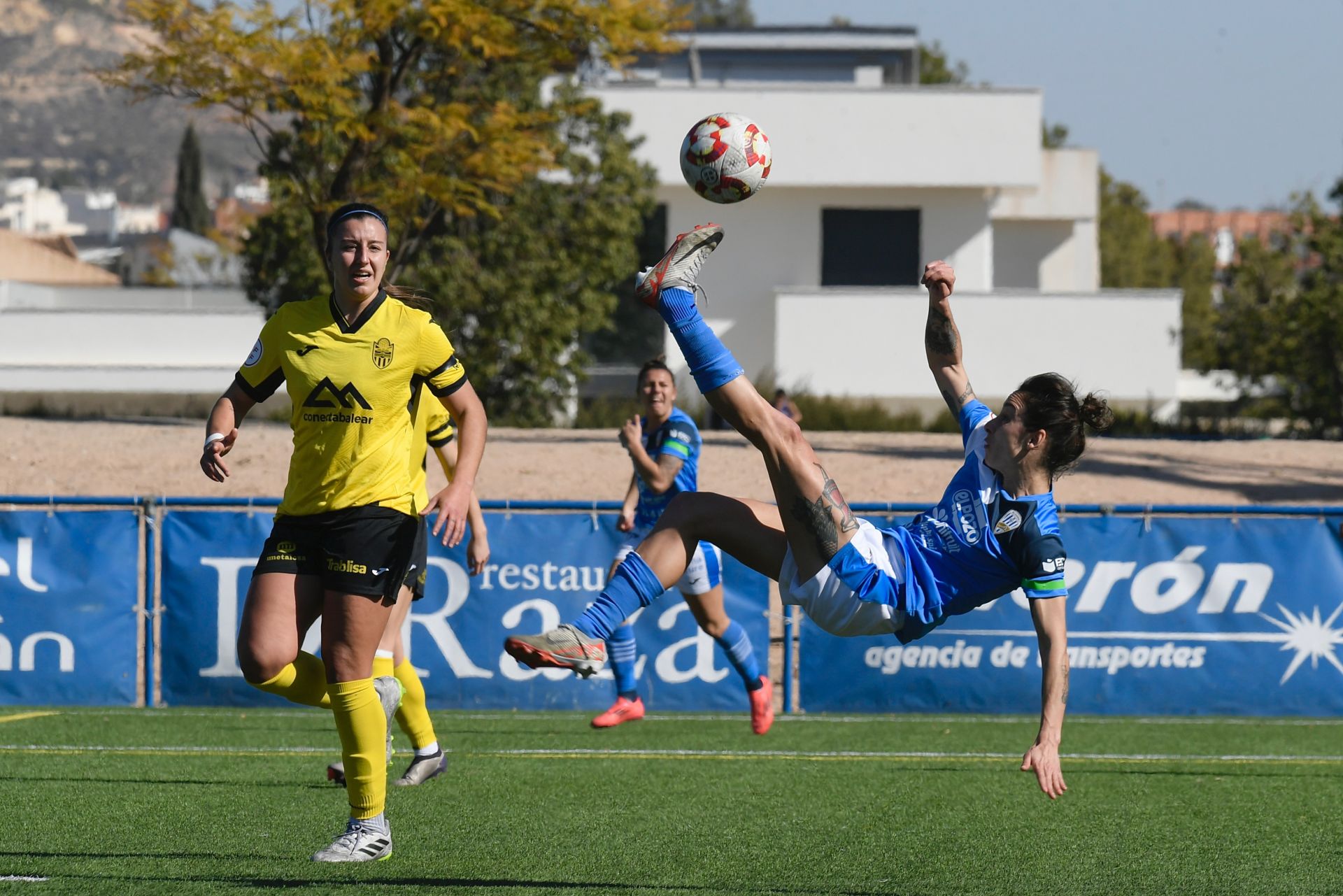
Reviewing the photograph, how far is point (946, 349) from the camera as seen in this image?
6.18m

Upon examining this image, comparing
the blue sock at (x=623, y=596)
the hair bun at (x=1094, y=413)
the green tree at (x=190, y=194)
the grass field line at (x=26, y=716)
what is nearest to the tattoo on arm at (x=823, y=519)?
the blue sock at (x=623, y=596)

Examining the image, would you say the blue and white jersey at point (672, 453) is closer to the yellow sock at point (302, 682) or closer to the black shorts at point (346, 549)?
the yellow sock at point (302, 682)

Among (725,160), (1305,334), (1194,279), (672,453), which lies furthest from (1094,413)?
(1194,279)

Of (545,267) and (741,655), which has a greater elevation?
(545,267)

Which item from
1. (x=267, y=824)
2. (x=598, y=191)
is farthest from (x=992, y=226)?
(x=267, y=824)

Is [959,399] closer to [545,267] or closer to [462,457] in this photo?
[462,457]

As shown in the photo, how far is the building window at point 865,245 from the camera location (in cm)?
3494

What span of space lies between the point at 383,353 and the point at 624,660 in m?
4.77

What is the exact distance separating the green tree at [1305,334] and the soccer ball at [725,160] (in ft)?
83.2

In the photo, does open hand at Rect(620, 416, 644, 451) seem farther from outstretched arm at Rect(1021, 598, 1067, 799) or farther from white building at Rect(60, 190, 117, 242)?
white building at Rect(60, 190, 117, 242)

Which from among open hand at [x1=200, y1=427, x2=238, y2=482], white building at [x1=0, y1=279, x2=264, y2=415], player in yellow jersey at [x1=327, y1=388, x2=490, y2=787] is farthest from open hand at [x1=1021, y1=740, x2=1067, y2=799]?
white building at [x1=0, y1=279, x2=264, y2=415]

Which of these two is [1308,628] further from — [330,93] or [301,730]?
Answer: [330,93]

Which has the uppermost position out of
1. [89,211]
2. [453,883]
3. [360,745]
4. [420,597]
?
[89,211]

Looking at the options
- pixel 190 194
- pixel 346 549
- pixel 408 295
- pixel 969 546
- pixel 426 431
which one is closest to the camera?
pixel 969 546
